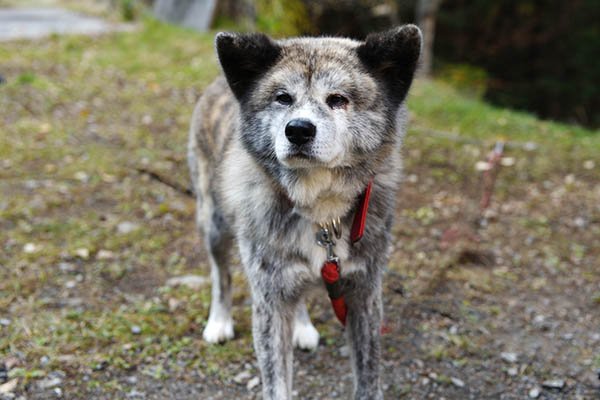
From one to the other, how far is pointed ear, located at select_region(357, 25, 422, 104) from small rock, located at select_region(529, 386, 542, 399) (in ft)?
5.34

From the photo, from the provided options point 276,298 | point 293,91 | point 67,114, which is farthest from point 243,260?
point 67,114

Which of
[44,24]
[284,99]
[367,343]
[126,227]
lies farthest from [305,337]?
[44,24]

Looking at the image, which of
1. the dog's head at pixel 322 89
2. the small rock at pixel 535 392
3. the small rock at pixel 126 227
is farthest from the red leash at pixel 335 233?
the small rock at pixel 126 227

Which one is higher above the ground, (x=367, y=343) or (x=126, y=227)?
(x=367, y=343)

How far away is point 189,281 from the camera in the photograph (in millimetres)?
4098

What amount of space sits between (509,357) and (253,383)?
138cm

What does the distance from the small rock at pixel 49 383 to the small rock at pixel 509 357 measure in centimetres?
231

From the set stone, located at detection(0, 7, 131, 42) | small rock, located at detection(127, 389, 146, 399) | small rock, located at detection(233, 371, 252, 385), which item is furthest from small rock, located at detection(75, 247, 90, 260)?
stone, located at detection(0, 7, 131, 42)

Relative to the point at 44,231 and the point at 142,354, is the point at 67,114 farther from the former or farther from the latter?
the point at 142,354

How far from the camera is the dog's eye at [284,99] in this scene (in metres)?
2.61

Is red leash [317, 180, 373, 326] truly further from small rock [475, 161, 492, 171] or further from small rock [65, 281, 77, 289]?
small rock [475, 161, 492, 171]

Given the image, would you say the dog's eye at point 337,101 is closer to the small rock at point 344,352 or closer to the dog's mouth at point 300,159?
the dog's mouth at point 300,159

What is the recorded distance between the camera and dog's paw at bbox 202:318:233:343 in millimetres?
3555

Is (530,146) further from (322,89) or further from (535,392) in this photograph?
(322,89)
